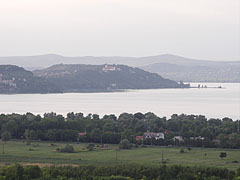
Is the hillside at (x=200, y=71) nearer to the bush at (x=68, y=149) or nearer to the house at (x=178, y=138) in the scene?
the house at (x=178, y=138)

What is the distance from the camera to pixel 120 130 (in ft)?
89.7

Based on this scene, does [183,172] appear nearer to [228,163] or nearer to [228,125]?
[228,163]

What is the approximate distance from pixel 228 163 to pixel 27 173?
6.50m

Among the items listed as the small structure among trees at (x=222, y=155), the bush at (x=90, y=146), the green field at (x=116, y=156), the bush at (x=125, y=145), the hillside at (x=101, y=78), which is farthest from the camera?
the hillside at (x=101, y=78)

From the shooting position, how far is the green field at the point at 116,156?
1864cm

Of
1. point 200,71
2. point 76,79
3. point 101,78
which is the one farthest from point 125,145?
point 200,71

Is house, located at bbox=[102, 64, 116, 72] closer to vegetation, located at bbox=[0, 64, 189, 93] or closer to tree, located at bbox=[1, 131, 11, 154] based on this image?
vegetation, located at bbox=[0, 64, 189, 93]

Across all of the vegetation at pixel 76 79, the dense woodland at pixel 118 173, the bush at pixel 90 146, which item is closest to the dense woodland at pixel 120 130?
the bush at pixel 90 146

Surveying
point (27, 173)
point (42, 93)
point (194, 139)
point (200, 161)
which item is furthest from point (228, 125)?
point (42, 93)

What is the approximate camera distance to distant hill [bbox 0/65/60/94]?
246 ft

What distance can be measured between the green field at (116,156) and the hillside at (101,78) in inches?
2281

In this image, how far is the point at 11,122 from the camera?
2694 centimetres

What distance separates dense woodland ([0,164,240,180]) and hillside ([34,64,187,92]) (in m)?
63.8

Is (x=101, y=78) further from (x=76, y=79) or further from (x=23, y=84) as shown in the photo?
(x=23, y=84)
